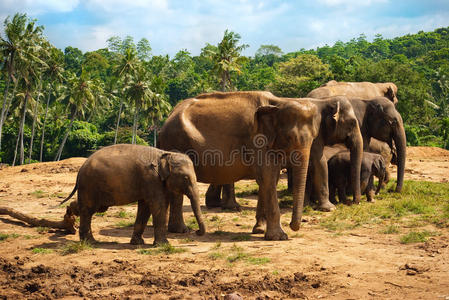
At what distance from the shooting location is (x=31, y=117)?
5909cm

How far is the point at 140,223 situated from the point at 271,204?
2.59m

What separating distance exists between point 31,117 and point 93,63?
125ft

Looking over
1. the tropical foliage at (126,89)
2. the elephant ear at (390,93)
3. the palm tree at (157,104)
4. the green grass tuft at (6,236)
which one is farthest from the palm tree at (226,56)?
the green grass tuft at (6,236)

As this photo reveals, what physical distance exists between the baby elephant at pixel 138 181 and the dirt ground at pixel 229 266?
760mm

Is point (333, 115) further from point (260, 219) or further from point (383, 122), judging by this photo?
point (260, 219)

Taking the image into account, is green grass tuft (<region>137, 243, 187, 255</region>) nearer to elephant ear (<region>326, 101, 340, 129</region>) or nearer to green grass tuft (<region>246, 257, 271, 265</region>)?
green grass tuft (<region>246, 257, 271, 265</region>)

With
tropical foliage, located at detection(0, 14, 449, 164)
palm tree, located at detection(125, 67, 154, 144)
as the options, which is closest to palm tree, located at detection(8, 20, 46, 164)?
tropical foliage, located at detection(0, 14, 449, 164)

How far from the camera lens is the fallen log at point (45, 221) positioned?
10.1m

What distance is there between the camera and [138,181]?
29.3 ft

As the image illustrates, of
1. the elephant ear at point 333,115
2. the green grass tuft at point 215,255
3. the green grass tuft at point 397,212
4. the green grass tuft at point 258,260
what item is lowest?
the green grass tuft at point 215,255

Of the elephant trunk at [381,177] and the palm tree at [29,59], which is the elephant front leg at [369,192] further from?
the palm tree at [29,59]

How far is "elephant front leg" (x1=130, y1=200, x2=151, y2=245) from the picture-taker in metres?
9.17

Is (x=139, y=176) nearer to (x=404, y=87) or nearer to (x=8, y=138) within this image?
(x=404, y=87)

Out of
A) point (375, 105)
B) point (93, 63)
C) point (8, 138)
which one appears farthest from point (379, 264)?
point (93, 63)
